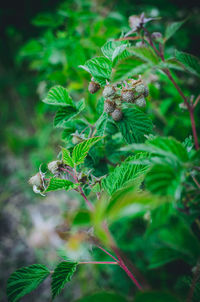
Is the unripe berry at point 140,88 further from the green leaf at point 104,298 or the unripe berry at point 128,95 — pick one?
the green leaf at point 104,298

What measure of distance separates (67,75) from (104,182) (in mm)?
742

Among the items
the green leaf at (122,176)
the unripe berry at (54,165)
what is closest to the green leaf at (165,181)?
the green leaf at (122,176)

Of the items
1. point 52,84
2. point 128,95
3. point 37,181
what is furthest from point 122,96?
point 52,84

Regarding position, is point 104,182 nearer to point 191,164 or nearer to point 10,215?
point 191,164

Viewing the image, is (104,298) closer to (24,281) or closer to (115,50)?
(24,281)

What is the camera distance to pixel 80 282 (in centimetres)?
148

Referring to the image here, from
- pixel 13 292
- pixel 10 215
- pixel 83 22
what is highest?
pixel 83 22

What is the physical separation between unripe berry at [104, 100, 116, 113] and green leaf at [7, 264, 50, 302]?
0.37 metres

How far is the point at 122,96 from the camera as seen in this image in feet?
1.51

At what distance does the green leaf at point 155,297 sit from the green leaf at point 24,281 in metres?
0.27

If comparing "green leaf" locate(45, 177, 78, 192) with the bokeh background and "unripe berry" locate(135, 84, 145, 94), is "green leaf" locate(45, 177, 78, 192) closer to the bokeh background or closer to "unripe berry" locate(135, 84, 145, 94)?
the bokeh background

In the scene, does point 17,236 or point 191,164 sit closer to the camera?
point 191,164

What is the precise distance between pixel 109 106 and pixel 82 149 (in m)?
0.11

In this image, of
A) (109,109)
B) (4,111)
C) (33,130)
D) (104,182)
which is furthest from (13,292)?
(4,111)
